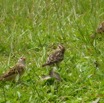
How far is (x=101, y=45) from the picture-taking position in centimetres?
754

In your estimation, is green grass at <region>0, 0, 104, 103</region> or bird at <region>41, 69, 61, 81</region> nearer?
green grass at <region>0, 0, 104, 103</region>

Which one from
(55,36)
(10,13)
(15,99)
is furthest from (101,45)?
(10,13)

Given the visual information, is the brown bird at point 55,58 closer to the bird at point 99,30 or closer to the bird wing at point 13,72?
the bird wing at point 13,72

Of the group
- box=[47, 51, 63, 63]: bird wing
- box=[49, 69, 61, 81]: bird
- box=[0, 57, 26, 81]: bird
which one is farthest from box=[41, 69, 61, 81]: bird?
box=[47, 51, 63, 63]: bird wing

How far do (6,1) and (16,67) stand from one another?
11.3 ft

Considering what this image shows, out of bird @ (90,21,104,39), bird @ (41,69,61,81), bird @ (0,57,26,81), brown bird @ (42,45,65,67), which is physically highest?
bird @ (90,21,104,39)

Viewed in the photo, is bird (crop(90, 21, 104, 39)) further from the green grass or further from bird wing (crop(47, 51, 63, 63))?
bird wing (crop(47, 51, 63, 63))

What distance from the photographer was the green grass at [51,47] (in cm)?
591

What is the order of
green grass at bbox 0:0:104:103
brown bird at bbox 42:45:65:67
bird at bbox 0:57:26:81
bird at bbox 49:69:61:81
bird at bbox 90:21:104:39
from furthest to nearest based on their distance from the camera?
bird at bbox 90:21:104:39 < brown bird at bbox 42:45:65:67 < bird at bbox 0:57:26:81 < bird at bbox 49:69:61:81 < green grass at bbox 0:0:104:103

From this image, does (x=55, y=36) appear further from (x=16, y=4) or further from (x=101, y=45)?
(x=16, y=4)

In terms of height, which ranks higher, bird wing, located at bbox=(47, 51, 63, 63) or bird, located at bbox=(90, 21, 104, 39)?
bird, located at bbox=(90, 21, 104, 39)

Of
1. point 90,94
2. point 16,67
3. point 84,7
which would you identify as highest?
point 84,7

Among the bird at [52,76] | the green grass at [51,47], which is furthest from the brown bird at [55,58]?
the bird at [52,76]

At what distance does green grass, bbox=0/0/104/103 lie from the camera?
19.4ft
